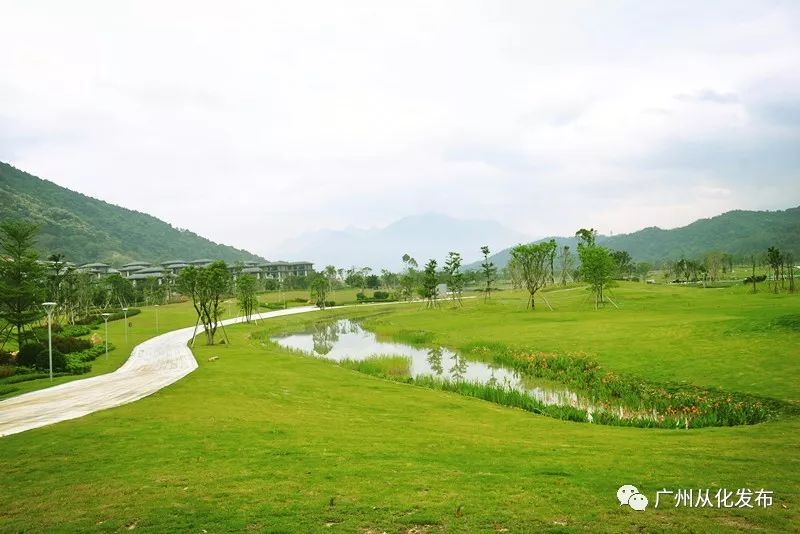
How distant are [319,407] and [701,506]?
15.4 meters

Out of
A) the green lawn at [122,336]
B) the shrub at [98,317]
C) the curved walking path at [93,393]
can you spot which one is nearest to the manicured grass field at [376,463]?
the curved walking path at [93,393]

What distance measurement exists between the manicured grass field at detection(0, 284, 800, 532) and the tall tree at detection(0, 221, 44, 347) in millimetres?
21332

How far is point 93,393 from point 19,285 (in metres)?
20.8

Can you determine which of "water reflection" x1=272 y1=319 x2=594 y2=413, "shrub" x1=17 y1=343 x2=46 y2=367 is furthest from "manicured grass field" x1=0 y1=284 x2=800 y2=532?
"shrub" x1=17 y1=343 x2=46 y2=367

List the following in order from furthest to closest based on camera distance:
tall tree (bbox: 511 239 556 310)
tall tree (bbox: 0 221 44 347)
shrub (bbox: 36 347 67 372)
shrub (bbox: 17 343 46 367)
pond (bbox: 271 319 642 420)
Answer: tall tree (bbox: 511 239 556 310) < tall tree (bbox: 0 221 44 347) < shrub (bbox: 17 343 46 367) < shrub (bbox: 36 347 67 372) < pond (bbox: 271 319 642 420)

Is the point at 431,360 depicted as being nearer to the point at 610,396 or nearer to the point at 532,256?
the point at 610,396

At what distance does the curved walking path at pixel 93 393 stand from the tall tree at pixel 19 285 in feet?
28.2

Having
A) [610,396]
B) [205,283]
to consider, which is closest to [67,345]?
[205,283]

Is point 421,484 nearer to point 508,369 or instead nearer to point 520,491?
point 520,491

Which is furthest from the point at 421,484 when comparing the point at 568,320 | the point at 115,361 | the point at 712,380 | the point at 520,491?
the point at 568,320

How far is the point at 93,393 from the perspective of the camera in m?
23.8

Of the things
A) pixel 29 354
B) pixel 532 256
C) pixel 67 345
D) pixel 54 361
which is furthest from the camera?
pixel 532 256

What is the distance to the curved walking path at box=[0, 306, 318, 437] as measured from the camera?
1878cm

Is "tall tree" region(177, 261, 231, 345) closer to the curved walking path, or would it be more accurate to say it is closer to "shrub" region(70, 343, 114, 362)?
"shrub" region(70, 343, 114, 362)
